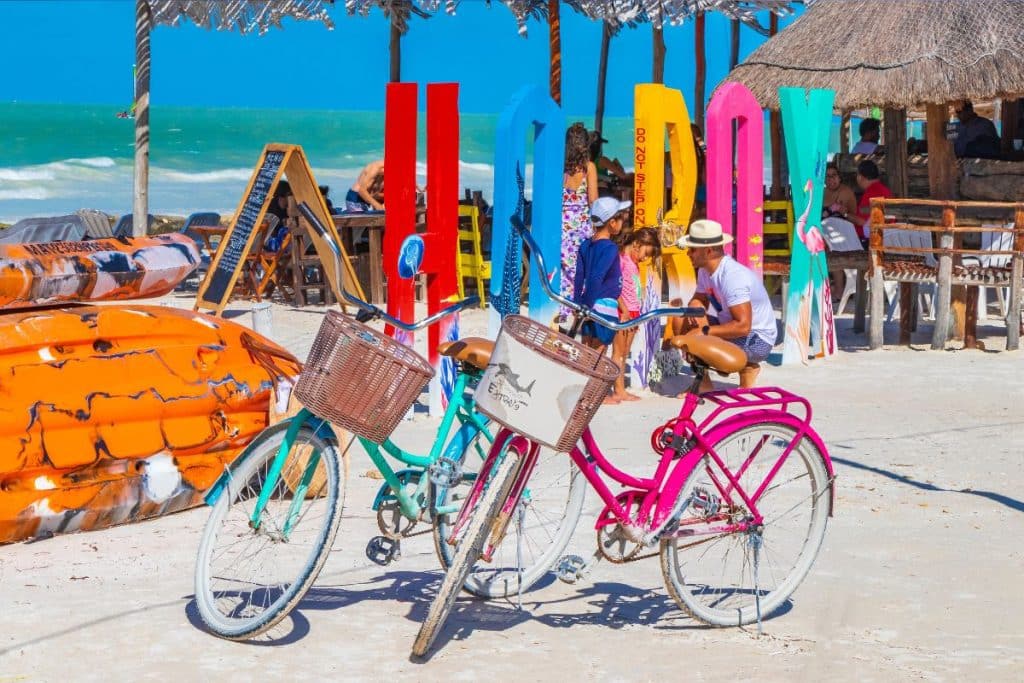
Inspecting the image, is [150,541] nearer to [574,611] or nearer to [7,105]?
[574,611]

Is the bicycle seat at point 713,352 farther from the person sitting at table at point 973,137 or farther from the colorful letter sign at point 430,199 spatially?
the person sitting at table at point 973,137

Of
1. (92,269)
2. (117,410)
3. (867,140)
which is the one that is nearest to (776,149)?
(867,140)

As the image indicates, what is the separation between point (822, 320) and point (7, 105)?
306 feet

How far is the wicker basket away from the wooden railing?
7.45 meters

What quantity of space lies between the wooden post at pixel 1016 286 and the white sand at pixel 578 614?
4.30m

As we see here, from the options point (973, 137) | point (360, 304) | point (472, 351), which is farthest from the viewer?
point (973, 137)

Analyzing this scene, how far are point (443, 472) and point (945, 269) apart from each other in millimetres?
7466

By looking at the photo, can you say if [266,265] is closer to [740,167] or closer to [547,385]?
[740,167]

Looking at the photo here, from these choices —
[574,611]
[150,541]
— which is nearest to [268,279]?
[150,541]

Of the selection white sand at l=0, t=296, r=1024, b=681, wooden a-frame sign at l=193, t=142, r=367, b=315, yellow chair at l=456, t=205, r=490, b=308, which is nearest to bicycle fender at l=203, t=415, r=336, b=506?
white sand at l=0, t=296, r=1024, b=681

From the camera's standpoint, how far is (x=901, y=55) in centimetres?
1318

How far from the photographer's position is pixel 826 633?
448cm

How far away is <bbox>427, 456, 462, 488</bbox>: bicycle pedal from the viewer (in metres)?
4.33

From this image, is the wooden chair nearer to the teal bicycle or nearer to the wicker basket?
the teal bicycle
